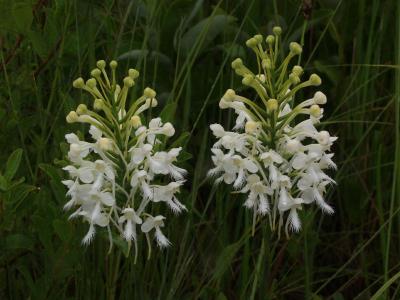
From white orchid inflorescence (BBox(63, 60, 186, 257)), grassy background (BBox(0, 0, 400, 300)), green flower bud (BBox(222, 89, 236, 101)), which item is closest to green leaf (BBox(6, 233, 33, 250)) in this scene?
grassy background (BBox(0, 0, 400, 300))

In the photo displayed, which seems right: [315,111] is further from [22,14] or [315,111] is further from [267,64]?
[22,14]

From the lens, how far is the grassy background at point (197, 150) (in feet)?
7.84

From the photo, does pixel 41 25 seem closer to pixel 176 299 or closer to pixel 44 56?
pixel 44 56

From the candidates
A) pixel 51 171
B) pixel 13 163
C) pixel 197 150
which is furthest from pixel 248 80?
pixel 197 150

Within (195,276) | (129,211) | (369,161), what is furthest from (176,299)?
(369,161)

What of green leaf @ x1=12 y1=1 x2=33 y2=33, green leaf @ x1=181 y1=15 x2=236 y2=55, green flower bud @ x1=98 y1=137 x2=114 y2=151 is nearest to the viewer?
green flower bud @ x1=98 y1=137 x2=114 y2=151

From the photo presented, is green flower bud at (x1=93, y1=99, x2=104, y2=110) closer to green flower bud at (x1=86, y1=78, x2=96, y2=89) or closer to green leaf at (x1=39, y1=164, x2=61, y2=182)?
green flower bud at (x1=86, y1=78, x2=96, y2=89)

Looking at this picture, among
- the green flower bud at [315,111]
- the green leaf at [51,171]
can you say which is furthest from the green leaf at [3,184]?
the green flower bud at [315,111]

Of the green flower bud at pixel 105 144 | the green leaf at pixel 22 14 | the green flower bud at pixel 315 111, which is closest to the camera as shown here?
the green flower bud at pixel 105 144

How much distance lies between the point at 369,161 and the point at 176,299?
108cm

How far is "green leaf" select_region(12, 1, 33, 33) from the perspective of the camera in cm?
261

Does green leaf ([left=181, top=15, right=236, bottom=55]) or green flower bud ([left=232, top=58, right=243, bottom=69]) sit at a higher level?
green flower bud ([left=232, top=58, right=243, bottom=69])

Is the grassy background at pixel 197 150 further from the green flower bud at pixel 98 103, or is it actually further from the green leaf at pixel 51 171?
the green flower bud at pixel 98 103

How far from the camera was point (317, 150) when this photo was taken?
2.00 meters
